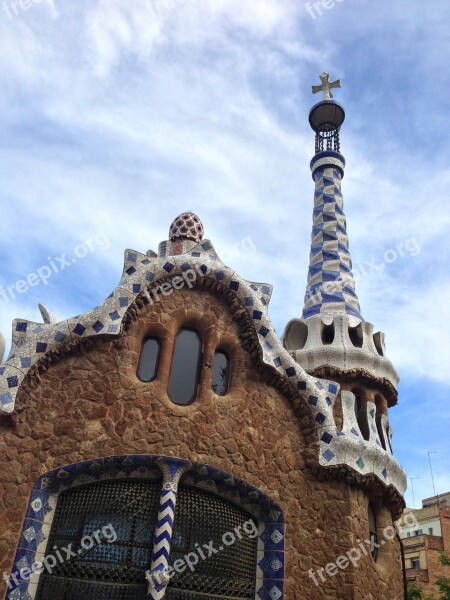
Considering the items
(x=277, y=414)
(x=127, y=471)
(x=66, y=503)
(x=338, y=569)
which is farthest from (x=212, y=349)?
(x=338, y=569)

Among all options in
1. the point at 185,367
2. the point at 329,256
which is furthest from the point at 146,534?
the point at 329,256

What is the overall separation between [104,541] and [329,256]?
6045 millimetres

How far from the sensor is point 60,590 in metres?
5.27

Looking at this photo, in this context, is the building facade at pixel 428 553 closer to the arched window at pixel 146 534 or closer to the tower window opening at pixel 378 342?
the tower window opening at pixel 378 342

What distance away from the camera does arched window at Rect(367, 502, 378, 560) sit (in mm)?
6715

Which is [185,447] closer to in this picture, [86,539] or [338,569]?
[86,539]

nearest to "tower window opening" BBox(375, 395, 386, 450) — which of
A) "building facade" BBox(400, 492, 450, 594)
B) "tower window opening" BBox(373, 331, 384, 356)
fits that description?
"tower window opening" BBox(373, 331, 384, 356)

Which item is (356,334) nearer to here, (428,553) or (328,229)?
(328,229)

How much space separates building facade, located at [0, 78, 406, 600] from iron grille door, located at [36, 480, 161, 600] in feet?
0.04

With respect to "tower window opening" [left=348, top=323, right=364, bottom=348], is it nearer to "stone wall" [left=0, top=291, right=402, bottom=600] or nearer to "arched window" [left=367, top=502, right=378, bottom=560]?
"stone wall" [left=0, top=291, right=402, bottom=600]

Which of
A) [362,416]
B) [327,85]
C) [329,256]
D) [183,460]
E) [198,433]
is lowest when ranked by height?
[183,460]

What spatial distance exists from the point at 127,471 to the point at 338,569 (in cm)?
236

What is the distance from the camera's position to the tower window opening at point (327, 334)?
28.0ft

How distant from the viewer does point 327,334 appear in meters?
8.62
